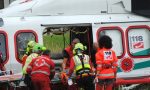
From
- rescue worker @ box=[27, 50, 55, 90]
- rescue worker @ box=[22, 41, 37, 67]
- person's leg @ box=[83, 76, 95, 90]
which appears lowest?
person's leg @ box=[83, 76, 95, 90]

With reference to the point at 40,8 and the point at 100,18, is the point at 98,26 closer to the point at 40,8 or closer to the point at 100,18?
the point at 100,18

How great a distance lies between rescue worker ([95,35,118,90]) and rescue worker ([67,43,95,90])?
1.86ft

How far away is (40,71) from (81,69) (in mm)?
966

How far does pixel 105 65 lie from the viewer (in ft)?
35.3

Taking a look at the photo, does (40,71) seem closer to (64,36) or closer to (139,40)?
(139,40)

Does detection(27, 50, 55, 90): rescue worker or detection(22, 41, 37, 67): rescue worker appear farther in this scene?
detection(22, 41, 37, 67): rescue worker

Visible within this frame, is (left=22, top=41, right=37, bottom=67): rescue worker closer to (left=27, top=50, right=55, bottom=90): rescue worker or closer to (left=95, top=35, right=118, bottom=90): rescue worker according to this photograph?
(left=27, top=50, right=55, bottom=90): rescue worker

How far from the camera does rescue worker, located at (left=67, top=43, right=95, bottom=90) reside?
446 inches

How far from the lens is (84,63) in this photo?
11.4 m

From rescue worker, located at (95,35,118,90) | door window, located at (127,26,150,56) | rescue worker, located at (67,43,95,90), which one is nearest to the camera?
rescue worker, located at (95,35,118,90)

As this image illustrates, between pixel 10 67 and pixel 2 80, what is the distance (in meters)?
0.80

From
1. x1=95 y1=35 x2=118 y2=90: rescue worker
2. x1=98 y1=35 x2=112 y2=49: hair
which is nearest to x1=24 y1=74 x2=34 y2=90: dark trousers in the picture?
x1=95 y1=35 x2=118 y2=90: rescue worker

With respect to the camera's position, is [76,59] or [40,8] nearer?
[76,59]

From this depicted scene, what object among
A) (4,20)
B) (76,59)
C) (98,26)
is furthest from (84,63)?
(4,20)
